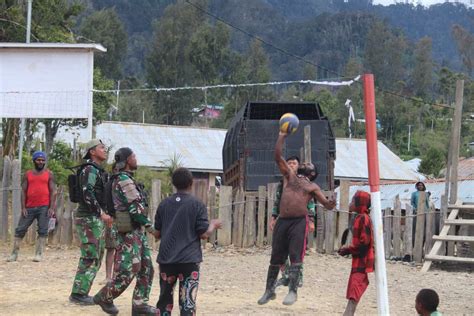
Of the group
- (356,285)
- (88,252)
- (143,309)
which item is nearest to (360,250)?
(356,285)

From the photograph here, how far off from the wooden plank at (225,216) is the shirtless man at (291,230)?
613 centimetres

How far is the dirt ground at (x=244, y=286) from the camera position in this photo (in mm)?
9840

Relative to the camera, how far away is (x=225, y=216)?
16375 millimetres

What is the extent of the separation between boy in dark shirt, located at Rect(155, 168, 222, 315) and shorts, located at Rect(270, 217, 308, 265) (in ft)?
6.64

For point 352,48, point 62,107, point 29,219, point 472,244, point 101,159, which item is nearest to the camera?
point 101,159

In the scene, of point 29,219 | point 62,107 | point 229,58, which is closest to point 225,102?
point 229,58

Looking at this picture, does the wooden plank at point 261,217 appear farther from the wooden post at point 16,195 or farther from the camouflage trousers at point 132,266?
the camouflage trousers at point 132,266

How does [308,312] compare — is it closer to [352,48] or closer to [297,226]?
[297,226]

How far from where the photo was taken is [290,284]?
32.8ft

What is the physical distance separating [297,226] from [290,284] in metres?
0.62

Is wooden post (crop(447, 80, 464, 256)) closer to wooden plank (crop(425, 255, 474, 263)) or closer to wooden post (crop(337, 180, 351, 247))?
wooden plank (crop(425, 255, 474, 263))

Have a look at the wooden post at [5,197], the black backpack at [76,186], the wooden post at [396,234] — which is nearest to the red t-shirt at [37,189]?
the wooden post at [5,197]

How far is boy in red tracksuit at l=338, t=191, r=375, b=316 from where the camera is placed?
9000mm

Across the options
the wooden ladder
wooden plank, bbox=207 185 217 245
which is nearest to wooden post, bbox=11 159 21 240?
wooden plank, bbox=207 185 217 245
